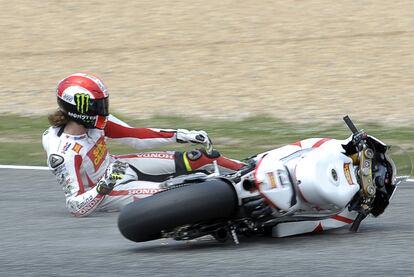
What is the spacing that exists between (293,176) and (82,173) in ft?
6.91

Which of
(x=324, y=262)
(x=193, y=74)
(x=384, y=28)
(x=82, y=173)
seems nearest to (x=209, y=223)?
(x=324, y=262)

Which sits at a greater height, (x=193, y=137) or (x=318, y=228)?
(x=318, y=228)

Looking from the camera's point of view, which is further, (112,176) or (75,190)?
(75,190)

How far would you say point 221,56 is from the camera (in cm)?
1559

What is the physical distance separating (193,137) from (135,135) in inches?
27.4

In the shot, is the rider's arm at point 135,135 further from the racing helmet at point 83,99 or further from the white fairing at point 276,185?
the white fairing at point 276,185

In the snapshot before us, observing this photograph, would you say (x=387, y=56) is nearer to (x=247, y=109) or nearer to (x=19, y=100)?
(x=247, y=109)

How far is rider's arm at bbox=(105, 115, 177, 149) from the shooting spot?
821 cm

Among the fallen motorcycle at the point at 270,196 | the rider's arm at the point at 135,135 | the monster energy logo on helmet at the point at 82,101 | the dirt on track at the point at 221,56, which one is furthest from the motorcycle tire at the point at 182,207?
the dirt on track at the point at 221,56

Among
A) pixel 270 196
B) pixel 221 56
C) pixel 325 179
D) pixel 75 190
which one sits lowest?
pixel 221 56

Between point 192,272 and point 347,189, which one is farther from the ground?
point 347,189

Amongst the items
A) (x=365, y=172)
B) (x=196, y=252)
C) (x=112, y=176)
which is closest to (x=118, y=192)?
(x=112, y=176)

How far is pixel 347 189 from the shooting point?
20.4 feet

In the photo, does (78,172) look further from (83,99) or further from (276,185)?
(276,185)
